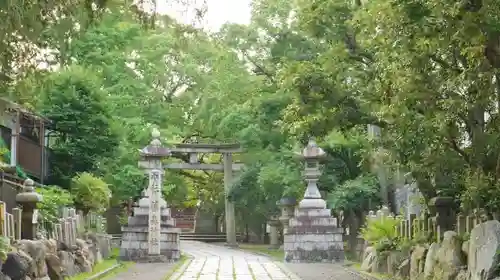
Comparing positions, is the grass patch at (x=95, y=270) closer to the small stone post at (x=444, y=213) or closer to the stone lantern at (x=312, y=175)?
the stone lantern at (x=312, y=175)

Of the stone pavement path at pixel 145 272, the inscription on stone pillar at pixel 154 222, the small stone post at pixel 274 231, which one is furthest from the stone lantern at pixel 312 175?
the small stone post at pixel 274 231

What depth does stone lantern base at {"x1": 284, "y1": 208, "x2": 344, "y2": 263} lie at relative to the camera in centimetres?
2466

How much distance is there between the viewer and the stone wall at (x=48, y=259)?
1076 cm

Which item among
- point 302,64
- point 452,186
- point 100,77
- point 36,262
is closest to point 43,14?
point 36,262

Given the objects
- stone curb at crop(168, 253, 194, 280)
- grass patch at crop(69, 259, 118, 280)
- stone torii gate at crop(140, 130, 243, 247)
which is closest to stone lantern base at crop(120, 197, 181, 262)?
stone curb at crop(168, 253, 194, 280)

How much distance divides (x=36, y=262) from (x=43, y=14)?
6.16m

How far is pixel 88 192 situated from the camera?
22.0 meters

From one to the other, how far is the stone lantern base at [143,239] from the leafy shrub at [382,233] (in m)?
8.04

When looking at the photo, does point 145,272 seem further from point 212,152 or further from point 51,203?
point 212,152

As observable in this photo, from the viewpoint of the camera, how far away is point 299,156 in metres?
25.9

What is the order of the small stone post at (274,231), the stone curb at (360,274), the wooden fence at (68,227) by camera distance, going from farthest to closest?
1. the small stone post at (274,231)
2. the stone curb at (360,274)
3. the wooden fence at (68,227)

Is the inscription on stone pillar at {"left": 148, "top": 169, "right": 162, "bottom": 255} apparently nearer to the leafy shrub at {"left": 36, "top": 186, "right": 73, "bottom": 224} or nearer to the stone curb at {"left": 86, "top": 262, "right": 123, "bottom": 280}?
the stone curb at {"left": 86, "top": 262, "right": 123, "bottom": 280}

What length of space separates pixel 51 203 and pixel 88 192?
4.14m

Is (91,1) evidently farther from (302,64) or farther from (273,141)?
(273,141)
